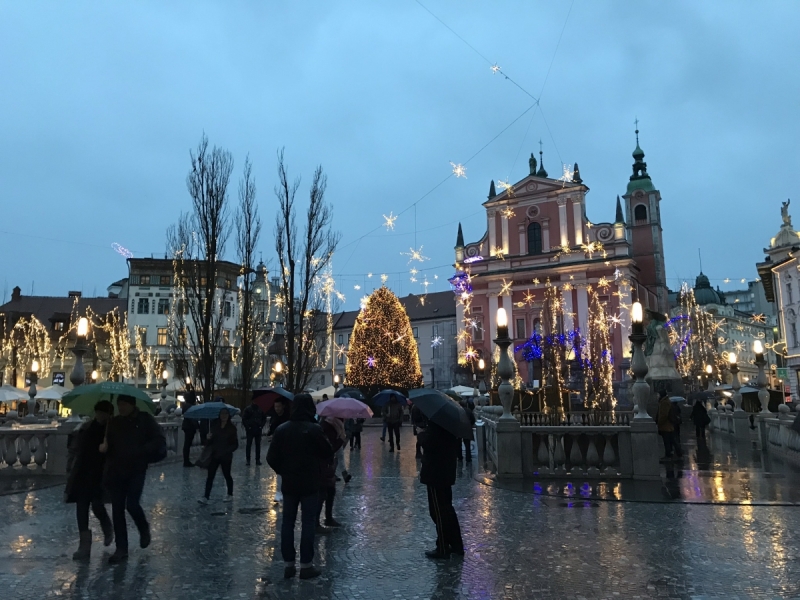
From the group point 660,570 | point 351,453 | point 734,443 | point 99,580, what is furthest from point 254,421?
point 734,443

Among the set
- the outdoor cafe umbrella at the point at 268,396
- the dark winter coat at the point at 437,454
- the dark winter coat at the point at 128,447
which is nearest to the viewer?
the dark winter coat at the point at 128,447

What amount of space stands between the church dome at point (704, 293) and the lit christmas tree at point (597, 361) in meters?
54.6

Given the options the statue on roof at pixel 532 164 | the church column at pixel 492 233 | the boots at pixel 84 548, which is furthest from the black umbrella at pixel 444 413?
the statue on roof at pixel 532 164

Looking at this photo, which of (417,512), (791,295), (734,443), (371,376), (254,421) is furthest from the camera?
(791,295)

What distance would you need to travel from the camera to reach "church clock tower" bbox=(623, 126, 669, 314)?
219ft

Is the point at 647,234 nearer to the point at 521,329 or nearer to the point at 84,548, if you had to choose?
the point at 521,329

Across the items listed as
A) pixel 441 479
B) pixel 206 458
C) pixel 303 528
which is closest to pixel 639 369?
pixel 441 479

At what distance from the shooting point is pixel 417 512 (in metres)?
9.54

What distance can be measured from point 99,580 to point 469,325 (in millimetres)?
53172

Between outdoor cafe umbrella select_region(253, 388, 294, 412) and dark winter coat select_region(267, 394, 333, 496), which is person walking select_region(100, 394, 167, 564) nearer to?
dark winter coat select_region(267, 394, 333, 496)

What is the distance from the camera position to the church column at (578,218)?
185ft

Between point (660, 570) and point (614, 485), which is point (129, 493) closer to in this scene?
point (660, 570)

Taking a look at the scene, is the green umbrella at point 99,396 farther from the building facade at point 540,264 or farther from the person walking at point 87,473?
the building facade at point 540,264

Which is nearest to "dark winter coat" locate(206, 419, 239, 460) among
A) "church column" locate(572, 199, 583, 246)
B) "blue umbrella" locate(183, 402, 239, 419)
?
"blue umbrella" locate(183, 402, 239, 419)
